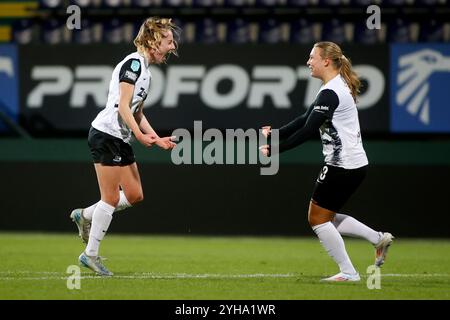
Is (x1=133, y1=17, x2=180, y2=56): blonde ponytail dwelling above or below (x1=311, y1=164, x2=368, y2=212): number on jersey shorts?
above

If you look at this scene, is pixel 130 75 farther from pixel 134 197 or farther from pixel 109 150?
pixel 134 197

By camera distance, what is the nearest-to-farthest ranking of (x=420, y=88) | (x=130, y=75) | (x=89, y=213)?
(x=130, y=75)
(x=89, y=213)
(x=420, y=88)

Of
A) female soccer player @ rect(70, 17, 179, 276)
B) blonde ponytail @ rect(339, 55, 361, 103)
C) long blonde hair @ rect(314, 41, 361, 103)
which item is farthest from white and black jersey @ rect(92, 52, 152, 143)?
blonde ponytail @ rect(339, 55, 361, 103)

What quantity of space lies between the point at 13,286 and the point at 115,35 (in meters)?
7.50

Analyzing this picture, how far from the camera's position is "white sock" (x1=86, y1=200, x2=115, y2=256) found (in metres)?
7.91

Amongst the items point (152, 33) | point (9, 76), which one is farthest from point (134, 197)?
point (9, 76)

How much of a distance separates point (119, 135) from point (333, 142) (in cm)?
186

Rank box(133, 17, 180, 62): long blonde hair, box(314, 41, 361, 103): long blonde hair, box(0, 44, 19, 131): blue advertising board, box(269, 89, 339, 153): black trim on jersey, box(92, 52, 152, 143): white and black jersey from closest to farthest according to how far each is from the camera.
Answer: box(269, 89, 339, 153): black trim on jersey < box(314, 41, 361, 103): long blonde hair < box(92, 52, 152, 143): white and black jersey < box(133, 17, 180, 62): long blonde hair < box(0, 44, 19, 131): blue advertising board

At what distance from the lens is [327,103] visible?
750 cm

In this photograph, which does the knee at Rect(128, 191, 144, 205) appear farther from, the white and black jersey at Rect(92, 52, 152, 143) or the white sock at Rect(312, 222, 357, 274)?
the white sock at Rect(312, 222, 357, 274)

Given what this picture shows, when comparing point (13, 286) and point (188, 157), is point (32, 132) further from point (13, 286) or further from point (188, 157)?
point (13, 286)

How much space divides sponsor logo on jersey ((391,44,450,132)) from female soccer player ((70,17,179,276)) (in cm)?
529
